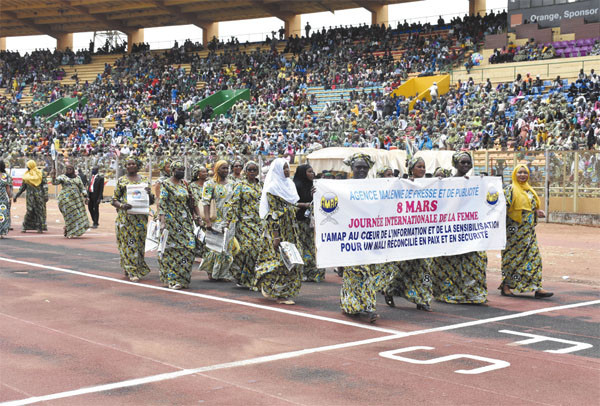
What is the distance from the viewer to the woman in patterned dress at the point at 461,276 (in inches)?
375

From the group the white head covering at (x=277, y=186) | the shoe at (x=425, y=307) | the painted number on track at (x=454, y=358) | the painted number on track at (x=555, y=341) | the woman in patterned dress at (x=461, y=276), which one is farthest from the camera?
the woman in patterned dress at (x=461, y=276)

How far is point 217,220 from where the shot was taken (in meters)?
11.6

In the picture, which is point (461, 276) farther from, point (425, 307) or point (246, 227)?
point (246, 227)

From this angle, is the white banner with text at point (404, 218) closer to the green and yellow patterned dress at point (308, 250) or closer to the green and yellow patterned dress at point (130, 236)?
the green and yellow patterned dress at point (308, 250)

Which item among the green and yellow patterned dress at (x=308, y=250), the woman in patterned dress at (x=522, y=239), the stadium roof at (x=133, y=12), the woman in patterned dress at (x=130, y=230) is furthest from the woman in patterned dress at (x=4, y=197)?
the stadium roof at (x=133, y=12)

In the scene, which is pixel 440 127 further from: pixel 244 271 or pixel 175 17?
pixel 175 17

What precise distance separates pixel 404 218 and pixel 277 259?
5.26ft

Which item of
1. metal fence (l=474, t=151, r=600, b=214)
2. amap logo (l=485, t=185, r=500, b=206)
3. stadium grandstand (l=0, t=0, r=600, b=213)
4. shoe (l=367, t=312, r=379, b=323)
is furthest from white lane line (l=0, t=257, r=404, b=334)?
metal fence (l=474, t=151, r=600, b=214)

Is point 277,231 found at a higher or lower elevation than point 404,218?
lower

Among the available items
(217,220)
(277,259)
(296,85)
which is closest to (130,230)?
(217,220)

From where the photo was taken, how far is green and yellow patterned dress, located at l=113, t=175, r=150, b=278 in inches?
456

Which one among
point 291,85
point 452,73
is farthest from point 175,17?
point 452,73

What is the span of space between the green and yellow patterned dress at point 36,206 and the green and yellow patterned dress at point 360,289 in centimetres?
1336

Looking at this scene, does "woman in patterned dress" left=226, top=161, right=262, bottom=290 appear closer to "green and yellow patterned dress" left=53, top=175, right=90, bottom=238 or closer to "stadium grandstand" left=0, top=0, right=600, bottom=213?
"green and yellow patterned dress" left=53, top=175, right=90, bottom=238
